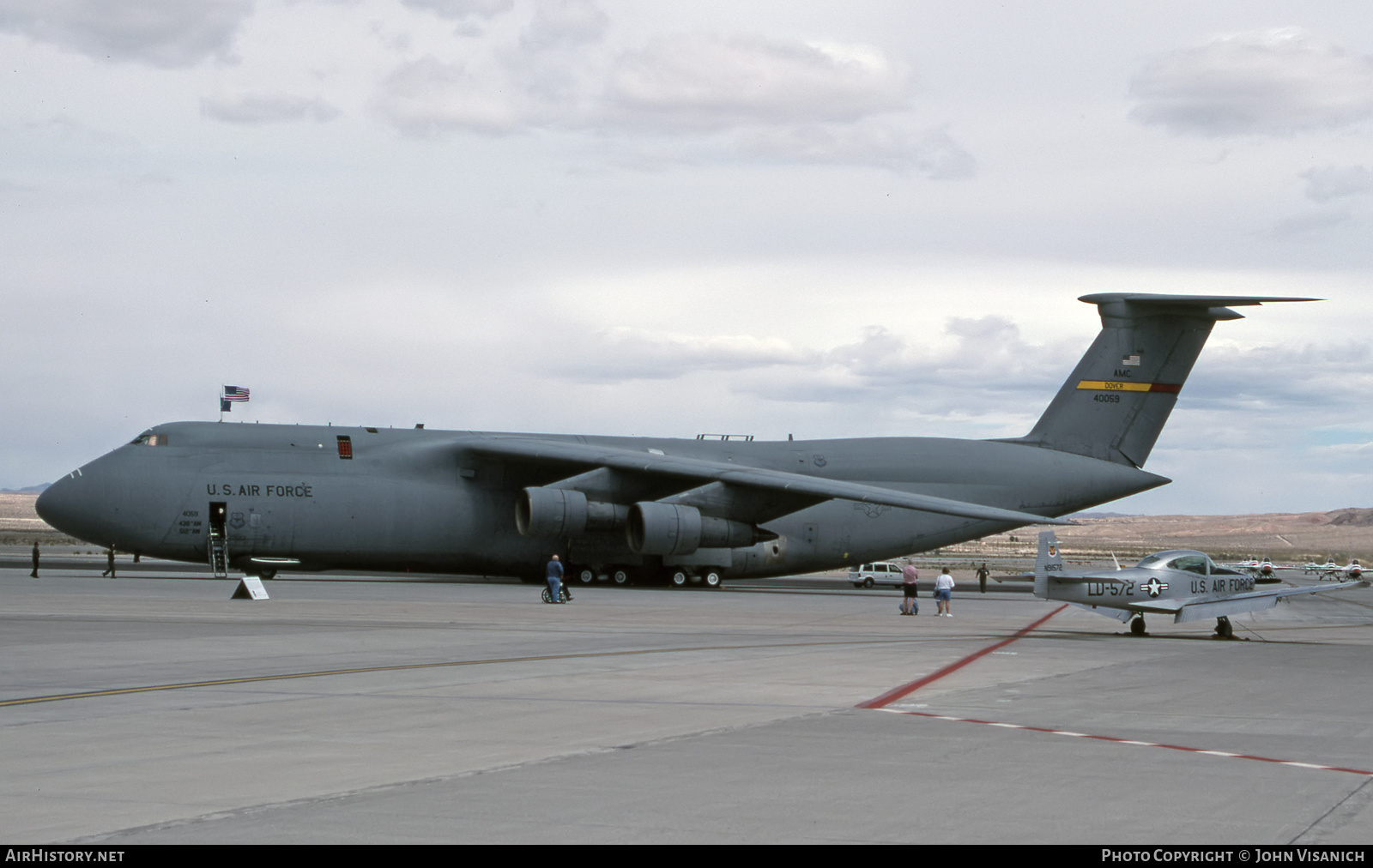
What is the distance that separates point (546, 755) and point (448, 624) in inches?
528

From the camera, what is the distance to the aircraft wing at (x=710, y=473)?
35688 millimetres

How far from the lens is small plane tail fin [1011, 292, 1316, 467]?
43969mm

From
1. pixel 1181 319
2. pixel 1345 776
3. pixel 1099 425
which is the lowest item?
pixel 1345 776

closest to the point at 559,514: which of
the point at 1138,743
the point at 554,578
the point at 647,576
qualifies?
the point at 647,576

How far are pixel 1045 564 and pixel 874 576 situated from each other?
96.3 ft

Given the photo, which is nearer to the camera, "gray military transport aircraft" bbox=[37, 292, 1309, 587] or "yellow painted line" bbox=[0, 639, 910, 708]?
"yellow painted line" bbox=[0, 639, 910, 708]

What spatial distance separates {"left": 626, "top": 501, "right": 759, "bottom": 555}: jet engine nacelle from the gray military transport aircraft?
54 millimetres

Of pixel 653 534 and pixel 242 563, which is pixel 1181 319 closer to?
pixel 653 534

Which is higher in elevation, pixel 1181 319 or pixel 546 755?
pixel 1181 319

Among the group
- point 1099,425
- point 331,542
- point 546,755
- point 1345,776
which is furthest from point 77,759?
point 1099,425

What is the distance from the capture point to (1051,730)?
37.3ft
